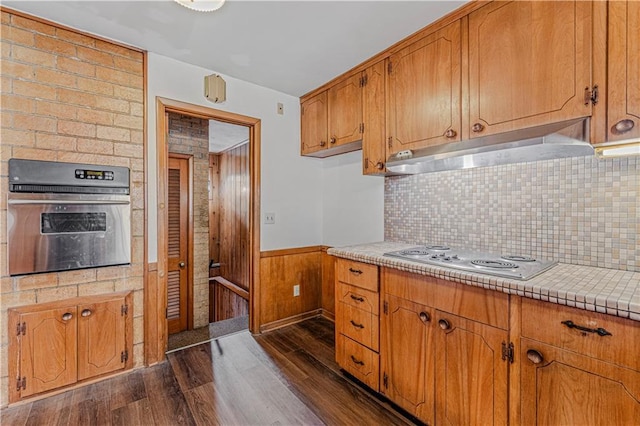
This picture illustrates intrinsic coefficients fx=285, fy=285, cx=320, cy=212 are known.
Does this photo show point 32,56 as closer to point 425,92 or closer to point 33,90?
point 33,90

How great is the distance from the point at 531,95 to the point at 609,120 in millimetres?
356

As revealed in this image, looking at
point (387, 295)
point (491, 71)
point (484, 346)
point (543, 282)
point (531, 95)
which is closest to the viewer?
point (543, 282)

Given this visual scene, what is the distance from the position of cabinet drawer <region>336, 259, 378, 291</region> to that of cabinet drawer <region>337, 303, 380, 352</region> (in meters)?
0.18

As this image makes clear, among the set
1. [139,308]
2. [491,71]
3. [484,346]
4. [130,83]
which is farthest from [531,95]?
[139,308]

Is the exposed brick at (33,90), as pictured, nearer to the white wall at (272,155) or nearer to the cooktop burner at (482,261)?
the white wall at (272,155)

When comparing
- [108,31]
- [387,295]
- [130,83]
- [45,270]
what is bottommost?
[387,295]

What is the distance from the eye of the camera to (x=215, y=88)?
2.54m

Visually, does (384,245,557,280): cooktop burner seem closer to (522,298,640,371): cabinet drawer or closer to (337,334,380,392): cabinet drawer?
(522,298,640,371): cabinet drawer

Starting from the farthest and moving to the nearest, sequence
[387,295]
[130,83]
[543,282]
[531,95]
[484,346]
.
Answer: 1. [130,83]
2. [387,295]
3. [531,95]
4. [484,346]
5. [543,282]

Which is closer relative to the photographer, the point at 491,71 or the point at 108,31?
the point at 491,71

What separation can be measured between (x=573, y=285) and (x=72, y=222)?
9.28 ft

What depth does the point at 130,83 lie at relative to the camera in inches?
85.7

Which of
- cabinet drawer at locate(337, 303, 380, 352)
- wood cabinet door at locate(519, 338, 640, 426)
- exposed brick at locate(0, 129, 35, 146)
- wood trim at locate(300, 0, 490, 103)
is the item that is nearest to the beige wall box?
wood trim at locate(300, 0, 490, 103)

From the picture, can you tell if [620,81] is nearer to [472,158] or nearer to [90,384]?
[472,158]
